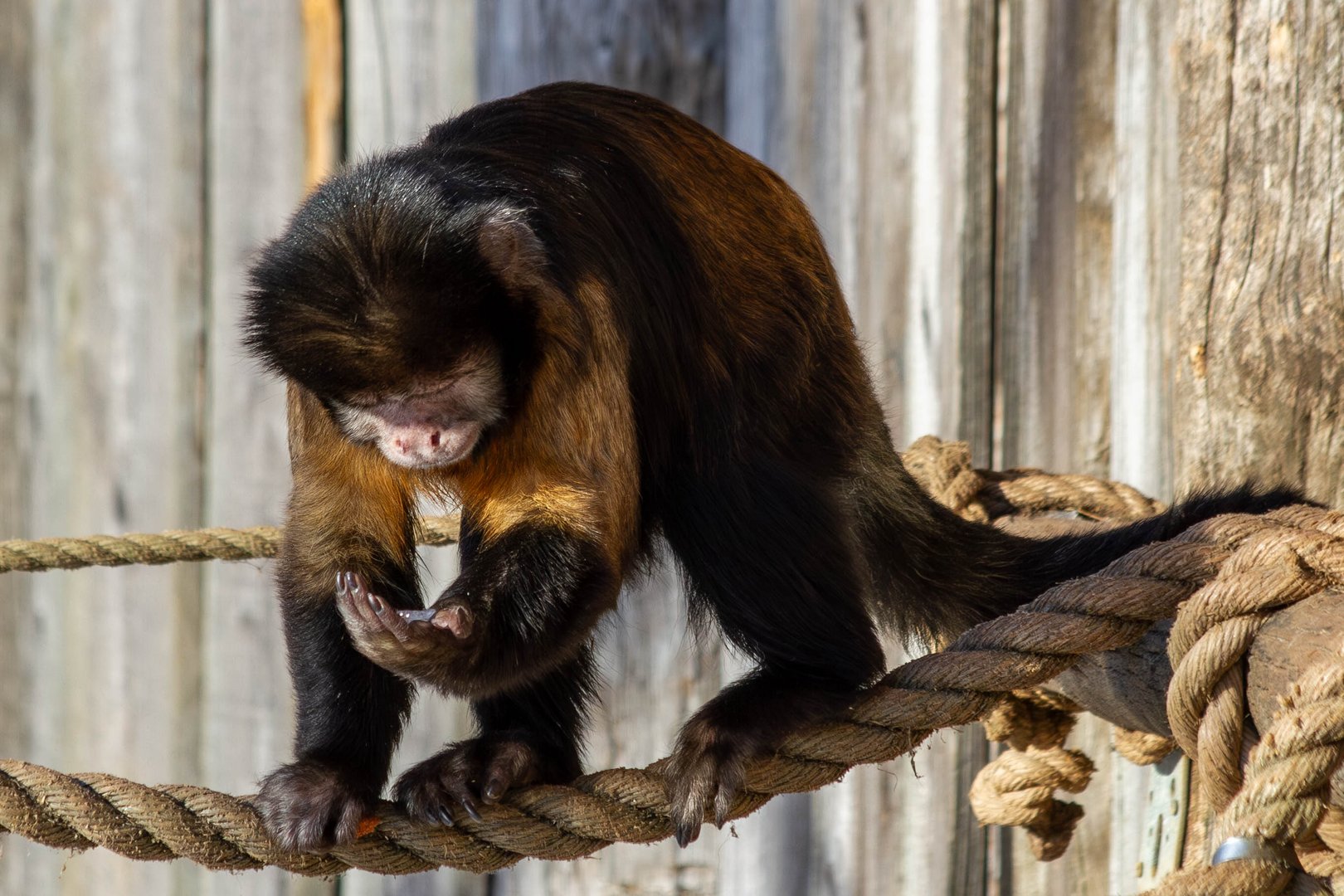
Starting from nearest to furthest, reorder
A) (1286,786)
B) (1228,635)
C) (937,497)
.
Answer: (1286,786) → (1228,635) → (937,497)

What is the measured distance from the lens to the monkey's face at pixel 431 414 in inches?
81.0

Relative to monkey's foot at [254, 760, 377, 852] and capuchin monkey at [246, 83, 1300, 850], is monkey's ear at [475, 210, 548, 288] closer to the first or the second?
capuchin monkey at [246, 83, 1300, 850]

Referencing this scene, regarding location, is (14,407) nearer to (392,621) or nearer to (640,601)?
(640,601)

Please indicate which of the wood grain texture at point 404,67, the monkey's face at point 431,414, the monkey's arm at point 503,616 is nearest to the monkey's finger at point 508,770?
the monkey's arm at point 503,616

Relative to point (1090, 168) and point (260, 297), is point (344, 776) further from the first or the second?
point (1090, 168)

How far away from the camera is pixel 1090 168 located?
279cm

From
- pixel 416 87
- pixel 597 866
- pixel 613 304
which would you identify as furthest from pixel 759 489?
pixel 416 87

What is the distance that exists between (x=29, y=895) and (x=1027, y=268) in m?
4.21

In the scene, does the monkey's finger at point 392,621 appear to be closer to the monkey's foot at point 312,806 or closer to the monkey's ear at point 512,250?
the monkey's foot at point 312,806

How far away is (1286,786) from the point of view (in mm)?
1369

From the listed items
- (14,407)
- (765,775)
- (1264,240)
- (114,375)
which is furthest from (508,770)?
(14,407)

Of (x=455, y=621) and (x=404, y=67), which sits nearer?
(x=455, y=621)

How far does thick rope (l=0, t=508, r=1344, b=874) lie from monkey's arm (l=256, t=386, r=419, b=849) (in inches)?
9.3

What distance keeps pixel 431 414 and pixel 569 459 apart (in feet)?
0.73
